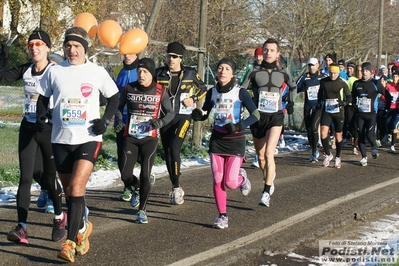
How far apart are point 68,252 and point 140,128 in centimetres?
252

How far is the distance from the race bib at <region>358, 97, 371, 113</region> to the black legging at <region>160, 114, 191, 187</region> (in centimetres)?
664

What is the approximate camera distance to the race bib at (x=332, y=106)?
1451 cm

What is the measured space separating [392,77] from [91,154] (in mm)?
13446

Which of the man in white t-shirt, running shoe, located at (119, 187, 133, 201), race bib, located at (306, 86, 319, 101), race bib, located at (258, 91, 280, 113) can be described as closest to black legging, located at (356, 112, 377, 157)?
race bib, located at (306, 86, 319, 101)

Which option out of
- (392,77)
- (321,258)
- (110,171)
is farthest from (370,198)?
(392,77)

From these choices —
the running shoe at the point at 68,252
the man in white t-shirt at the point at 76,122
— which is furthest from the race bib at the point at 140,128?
the running shoe at the point at 68,252

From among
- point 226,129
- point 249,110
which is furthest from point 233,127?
point 249,110

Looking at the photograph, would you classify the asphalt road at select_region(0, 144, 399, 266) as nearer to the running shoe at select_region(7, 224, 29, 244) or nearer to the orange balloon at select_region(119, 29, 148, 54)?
the running shoe at select_region(7, 224, 29, 244)

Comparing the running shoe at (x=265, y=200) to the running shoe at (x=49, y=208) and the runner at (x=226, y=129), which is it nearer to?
the runner at (x=226, y=129)

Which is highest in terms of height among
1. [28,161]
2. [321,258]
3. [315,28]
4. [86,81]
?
[315,28]

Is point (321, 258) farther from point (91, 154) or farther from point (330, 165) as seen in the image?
point (330, 165)

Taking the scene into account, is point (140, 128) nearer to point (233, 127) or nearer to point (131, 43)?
point (233, 127)

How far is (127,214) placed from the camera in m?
9.10

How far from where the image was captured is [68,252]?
6.42 metres
